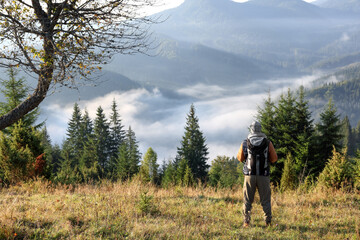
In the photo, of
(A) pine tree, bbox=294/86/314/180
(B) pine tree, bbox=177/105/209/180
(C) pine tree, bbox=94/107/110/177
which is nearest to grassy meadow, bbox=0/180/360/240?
(A) pine tree, bbox=294/86/314/180

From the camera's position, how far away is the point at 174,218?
18.5ft

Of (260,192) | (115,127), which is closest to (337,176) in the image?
(260,192)

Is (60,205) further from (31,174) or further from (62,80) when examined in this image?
(31,174)

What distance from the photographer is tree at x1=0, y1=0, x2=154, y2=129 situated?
5625mm

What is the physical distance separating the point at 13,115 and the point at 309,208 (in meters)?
7.74

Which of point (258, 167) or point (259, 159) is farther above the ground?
point (259, 159)

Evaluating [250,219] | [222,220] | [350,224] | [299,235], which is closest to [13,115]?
[222,220]

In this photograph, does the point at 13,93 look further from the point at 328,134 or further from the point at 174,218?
the point at 328,134

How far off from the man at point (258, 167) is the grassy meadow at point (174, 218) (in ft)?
1.69

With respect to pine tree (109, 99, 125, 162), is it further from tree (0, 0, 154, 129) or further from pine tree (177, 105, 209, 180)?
tree (0, 0, 154, 129)

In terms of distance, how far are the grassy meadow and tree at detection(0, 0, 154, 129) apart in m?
2.38

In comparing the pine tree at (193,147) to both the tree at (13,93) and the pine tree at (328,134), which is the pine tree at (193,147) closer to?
the pine tree at (328,134)

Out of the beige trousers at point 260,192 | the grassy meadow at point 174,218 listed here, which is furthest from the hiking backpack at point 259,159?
the grassy meadow at point 174,218

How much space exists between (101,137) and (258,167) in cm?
5133
